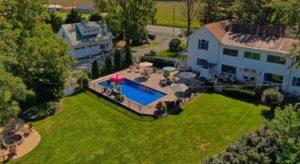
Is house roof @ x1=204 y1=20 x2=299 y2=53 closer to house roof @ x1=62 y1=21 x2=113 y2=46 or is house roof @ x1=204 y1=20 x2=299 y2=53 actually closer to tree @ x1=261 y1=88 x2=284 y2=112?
tree @ x1=261 y1=88 x2=284 y2=112

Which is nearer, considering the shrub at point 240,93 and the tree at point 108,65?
the shrub at point 240,93

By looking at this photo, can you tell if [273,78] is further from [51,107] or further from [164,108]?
[51,107]

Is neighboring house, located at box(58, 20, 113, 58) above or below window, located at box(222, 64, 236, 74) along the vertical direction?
above

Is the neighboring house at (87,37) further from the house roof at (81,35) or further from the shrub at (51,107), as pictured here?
the shrub at (51,107)

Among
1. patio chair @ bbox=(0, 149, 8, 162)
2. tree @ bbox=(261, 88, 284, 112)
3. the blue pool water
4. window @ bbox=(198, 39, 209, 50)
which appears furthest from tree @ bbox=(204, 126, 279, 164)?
window @ bbox=(198, 39, 209, 50)

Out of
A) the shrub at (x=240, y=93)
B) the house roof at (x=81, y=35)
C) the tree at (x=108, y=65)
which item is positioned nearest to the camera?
the shrub at (x=240, y=93)

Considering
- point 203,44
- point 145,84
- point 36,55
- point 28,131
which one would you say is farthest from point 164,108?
point 36,55

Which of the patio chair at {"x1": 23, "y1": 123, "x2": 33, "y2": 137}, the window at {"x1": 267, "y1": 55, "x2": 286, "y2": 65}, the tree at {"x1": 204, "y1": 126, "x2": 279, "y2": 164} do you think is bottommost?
the patio chair at {"x1": 23, "y1": 123, "x2": 33, "y2": 137}

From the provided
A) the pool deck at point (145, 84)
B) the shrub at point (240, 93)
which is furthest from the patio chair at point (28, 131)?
the shrub at point (240, 93)
